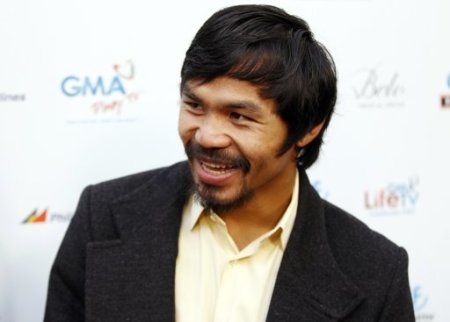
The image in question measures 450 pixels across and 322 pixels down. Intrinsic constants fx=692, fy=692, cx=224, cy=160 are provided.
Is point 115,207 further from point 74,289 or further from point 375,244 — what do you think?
point 375,244

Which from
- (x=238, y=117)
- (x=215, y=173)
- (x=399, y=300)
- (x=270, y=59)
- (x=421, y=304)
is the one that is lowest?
(x=421, y=304)

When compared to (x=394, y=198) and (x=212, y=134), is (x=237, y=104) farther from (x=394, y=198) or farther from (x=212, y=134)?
(x=394, y=198)

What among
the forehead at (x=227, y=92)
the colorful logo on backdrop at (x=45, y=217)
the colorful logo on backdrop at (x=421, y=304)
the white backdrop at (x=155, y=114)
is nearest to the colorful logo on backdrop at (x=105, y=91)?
the white backdrop at (x=155, y=114)

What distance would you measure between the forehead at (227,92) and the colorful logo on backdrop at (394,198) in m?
0.82

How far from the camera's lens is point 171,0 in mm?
1776

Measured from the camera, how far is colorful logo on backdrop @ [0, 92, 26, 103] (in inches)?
65.1

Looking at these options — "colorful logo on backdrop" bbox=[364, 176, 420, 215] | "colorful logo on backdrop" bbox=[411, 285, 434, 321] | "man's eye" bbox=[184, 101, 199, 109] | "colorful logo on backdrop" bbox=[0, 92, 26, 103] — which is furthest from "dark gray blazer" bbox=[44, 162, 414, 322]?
"colorful logo on backdrop" bbox=[411, 285, 434, 321]

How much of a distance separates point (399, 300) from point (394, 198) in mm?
625

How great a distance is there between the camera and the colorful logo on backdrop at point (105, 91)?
1720 millimetres

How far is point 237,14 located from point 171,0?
47 centimetres

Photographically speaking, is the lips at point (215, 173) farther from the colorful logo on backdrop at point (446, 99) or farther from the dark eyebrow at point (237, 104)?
the colorful logo on backdrop at point (446, 99)

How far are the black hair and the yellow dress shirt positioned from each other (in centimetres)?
22

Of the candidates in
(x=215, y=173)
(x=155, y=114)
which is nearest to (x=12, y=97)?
(x=155, y=114)

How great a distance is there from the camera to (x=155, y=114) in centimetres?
180
